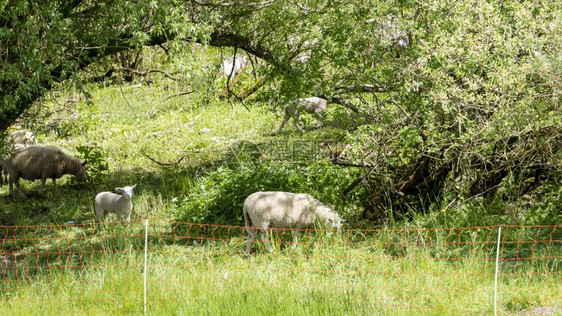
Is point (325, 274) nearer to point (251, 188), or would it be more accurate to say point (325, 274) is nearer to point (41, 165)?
point (251, 188)

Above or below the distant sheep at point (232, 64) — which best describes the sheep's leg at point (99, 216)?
below

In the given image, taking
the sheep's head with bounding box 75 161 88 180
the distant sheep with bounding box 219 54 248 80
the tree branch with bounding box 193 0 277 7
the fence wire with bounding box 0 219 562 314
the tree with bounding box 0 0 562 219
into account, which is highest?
the tree branch with bounding box 193 0 277 7

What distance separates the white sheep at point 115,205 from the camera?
9117mm

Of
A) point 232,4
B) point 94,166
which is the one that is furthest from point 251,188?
point 94,166

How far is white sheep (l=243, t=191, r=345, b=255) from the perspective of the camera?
787 centimetres

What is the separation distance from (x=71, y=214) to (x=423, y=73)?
244 inches

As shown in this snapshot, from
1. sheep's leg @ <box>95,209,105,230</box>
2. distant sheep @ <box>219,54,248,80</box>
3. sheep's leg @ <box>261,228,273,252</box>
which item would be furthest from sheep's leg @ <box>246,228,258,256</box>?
distant sheep @ <box>219,54,248,80</box>

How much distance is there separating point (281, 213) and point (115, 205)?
9.13 feet

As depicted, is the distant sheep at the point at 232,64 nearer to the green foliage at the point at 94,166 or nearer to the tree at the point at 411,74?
the green foliage at the point at 94,166

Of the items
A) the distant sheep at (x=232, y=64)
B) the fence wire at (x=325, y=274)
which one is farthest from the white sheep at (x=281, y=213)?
the distant sheep at (x=232, y=64)

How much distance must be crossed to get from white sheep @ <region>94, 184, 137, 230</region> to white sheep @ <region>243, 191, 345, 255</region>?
6.79 ft

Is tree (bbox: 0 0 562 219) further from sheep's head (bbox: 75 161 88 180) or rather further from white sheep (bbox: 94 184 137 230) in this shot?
sheep's head (bbox: 75 161 88 180)

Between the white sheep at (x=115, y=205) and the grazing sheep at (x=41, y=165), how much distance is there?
287 centimetres

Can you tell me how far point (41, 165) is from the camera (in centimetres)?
1179
